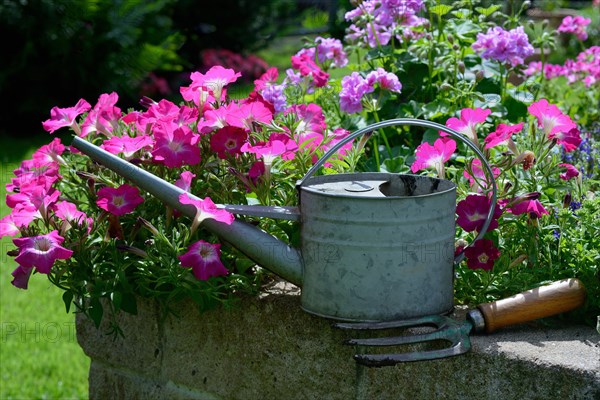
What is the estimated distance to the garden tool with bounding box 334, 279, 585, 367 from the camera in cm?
167

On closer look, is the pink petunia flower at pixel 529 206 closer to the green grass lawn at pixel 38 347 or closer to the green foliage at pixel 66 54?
the green grass lawn at pixel 38 347

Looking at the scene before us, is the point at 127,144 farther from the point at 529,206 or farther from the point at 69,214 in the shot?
the point at 529,206

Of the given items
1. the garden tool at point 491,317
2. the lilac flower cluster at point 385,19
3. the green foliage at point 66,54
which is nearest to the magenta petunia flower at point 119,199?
the garden tool at point 491,317

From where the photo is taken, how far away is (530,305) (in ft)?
5.63

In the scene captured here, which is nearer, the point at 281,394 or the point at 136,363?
the point at 281,394

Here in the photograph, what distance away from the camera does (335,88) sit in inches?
108

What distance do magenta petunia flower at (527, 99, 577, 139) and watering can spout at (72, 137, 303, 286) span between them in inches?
23.9

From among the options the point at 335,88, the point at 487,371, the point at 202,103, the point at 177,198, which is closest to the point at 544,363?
the point at 487,371

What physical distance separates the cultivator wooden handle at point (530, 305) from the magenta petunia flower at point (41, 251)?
89 centimetres

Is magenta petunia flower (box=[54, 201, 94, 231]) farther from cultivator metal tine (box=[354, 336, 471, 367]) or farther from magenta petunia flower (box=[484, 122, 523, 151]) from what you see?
magenta petunia flower (box=[484, 122, 523, 151])

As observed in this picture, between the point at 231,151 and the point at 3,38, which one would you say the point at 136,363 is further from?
the point at 3,38

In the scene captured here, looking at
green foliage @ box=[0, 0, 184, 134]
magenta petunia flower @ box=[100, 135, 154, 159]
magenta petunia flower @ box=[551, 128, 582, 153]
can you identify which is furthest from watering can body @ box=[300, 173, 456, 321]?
green foliage @ box=[0, 0, 184, 134]

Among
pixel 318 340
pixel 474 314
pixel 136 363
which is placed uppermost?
pixel 474 314

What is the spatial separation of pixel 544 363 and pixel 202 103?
3.37ft
